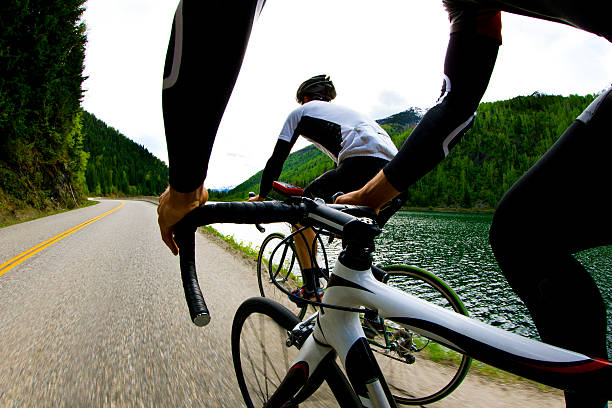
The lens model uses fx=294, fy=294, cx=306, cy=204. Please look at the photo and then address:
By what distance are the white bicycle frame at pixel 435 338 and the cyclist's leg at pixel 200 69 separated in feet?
1.91

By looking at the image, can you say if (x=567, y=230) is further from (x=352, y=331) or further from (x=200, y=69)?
(x=200, y=69)

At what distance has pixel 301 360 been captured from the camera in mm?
1102

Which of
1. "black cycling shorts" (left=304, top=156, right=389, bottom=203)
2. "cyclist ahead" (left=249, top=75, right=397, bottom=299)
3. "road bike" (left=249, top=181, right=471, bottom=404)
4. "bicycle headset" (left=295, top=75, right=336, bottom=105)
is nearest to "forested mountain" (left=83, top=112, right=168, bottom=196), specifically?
"bicycle headset" (left=295, top=75, right=336, bottom=105)

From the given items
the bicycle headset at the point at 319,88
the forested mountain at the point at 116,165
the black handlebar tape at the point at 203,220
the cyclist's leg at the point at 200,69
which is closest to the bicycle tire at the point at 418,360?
the black handlebar tape at the point at 203,220

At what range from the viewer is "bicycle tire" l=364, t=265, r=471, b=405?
1.81 meters

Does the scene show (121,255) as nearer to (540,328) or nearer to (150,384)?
(150,384)

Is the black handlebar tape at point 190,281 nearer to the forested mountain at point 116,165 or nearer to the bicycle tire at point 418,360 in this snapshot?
the bicycle tire at point 418,360

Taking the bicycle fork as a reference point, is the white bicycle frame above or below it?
above

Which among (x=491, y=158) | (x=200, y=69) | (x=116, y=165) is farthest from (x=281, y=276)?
(x=116, y=165)

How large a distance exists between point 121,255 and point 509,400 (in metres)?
6.78

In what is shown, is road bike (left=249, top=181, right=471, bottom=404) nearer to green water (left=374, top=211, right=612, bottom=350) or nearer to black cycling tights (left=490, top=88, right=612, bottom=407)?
black cycling tights (left=490, top=88, right=612, bottom=407)

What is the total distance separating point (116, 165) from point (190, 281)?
116353 mm

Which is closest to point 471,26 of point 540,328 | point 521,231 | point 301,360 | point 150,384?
point 521,231

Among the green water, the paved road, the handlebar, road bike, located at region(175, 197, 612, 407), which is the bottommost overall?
the green water
